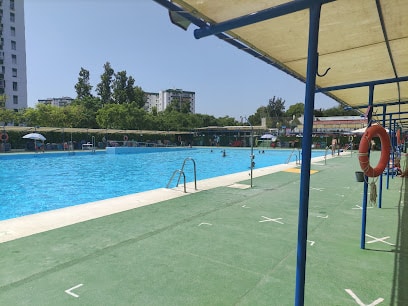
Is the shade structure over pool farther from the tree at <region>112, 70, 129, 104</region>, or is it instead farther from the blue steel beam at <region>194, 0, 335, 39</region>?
the tree at <region>112, 70, 129, 104</region>

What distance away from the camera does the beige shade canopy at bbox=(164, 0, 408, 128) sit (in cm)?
240

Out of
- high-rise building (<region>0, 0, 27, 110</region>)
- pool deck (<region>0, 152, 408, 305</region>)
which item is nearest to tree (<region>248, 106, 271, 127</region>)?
high-rise building (<region>0, 0, 27, 110</region>)

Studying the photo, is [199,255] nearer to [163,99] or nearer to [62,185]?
[62,185]

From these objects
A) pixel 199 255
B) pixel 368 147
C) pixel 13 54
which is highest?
pixel 13 54

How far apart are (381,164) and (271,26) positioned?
2655 millimetres

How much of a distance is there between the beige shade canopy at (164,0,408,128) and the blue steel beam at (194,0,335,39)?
4 centimetres

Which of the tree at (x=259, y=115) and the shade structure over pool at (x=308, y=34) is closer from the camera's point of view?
the shade structure over pool at (x=308, y=34)

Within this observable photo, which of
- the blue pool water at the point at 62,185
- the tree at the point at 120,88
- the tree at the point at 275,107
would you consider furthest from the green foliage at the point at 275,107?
the blue pool water at the point at 62,185

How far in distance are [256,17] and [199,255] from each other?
327 cm

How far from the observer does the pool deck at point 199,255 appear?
10.5 feet

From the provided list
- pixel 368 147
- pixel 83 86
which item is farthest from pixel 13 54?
pixel 368 147

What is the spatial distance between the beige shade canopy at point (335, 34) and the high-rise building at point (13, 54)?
242ft

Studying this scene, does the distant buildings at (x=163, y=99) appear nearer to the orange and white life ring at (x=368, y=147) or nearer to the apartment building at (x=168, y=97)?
the apartment building at (x=168, y=97)

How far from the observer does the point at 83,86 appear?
66188 mm
